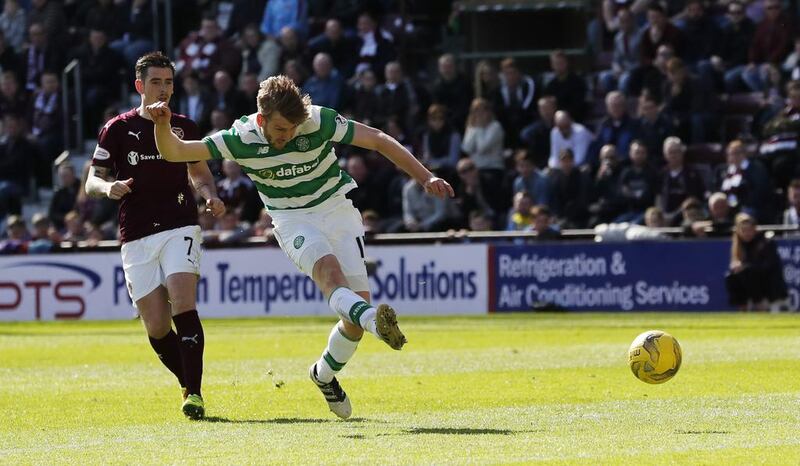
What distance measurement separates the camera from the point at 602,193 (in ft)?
78.5

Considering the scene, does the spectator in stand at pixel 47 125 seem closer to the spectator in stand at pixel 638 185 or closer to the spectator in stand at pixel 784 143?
the spectator in stand at pixel 638 185

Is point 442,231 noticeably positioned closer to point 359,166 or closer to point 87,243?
point 359,166

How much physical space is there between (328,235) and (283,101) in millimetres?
1006

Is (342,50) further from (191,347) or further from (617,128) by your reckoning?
(191,347)

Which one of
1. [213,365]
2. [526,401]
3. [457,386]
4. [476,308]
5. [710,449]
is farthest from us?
[476,308]

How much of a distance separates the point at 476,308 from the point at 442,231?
5.12 feet

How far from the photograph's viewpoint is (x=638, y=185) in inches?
927

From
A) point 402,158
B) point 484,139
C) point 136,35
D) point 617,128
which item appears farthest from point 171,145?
point 136,35

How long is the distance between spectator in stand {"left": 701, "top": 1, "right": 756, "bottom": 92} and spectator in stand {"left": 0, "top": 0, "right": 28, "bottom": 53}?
563 inches

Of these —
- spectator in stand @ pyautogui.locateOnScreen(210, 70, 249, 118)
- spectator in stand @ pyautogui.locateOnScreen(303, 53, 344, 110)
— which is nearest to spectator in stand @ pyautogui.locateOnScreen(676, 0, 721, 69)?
spectator in stand @ pyautogui.locateOnScreen(303, 53, 344, 110)

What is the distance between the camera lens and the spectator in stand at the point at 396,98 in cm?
2659

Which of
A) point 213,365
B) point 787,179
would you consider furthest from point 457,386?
point 787,179

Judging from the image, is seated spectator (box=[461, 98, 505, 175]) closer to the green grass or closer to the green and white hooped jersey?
the green grass

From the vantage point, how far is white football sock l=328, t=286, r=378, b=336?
905 cm
